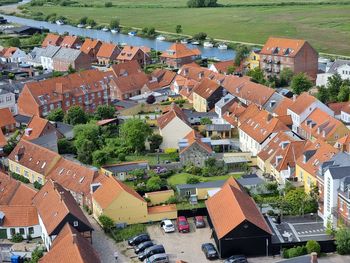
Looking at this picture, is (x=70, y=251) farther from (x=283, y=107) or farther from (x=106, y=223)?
(x=283, y=107)

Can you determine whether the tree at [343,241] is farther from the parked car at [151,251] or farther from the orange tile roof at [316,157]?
the parked car at [151,251]

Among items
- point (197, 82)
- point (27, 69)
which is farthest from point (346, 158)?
point (27, 69)

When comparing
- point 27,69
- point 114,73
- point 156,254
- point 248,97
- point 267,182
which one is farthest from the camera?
point 27,69

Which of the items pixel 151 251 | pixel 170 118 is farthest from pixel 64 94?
pixel 151 251

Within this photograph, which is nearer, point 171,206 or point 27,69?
point 171,206

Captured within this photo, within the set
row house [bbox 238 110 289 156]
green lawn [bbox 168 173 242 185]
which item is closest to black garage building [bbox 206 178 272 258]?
green lawn [bbox 168 173 242 185]

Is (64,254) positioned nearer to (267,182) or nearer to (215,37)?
(267,182)
